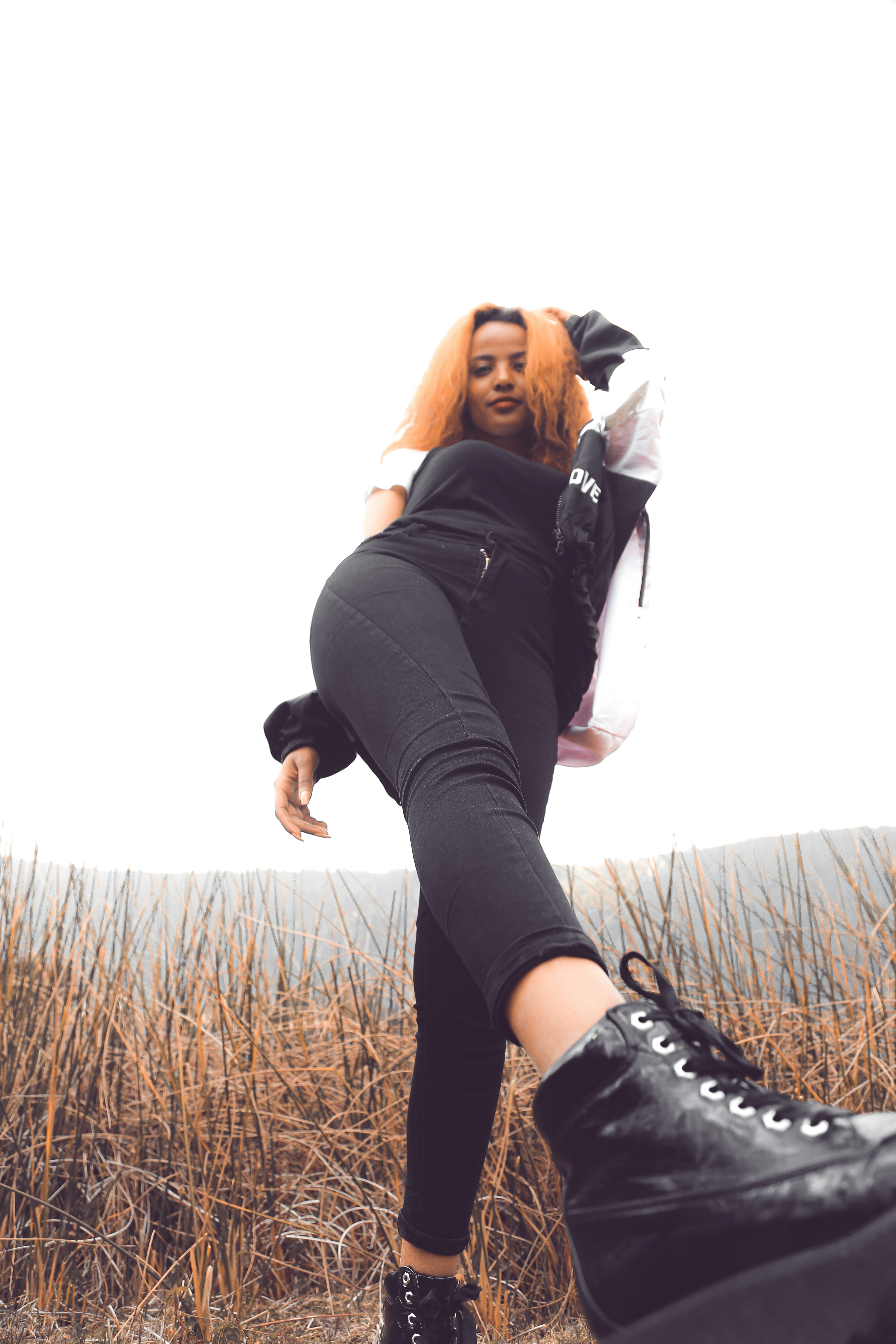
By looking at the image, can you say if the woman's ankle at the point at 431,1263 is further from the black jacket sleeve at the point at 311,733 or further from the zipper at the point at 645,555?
the zipper at the point at 645,555

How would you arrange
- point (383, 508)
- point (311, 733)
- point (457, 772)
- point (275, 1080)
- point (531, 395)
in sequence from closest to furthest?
1. point (457, 772)
2. point (311, 733)
3. point (383, 508)
4. point (531, 395)
5. point (275, 1080)

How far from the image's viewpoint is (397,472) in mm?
1355

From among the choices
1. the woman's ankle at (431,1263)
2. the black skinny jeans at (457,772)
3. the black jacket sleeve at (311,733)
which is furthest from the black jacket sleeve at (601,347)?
the woman's ankle at (431,1263)

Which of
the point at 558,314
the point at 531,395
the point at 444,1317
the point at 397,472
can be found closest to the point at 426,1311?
the point at 444,1317

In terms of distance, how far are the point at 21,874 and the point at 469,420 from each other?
1643 mm

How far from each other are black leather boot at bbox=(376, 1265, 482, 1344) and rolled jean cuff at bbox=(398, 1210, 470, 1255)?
0.02 meters

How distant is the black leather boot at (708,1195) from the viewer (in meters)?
0.39

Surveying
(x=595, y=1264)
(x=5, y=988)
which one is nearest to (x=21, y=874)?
(x=5, y=988)

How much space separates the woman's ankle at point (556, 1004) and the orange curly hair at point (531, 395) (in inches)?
42.6

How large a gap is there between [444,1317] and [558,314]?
1633 mm

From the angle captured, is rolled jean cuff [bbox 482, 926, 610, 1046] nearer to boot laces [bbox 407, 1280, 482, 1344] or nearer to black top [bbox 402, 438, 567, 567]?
boot laces [bbox 407, 1280, 482, 1344]

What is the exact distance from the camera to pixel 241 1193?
5.26 feet

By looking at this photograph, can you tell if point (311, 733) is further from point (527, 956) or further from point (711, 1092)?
point (711, 1092)

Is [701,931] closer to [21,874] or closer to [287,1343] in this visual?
[287,1343]
